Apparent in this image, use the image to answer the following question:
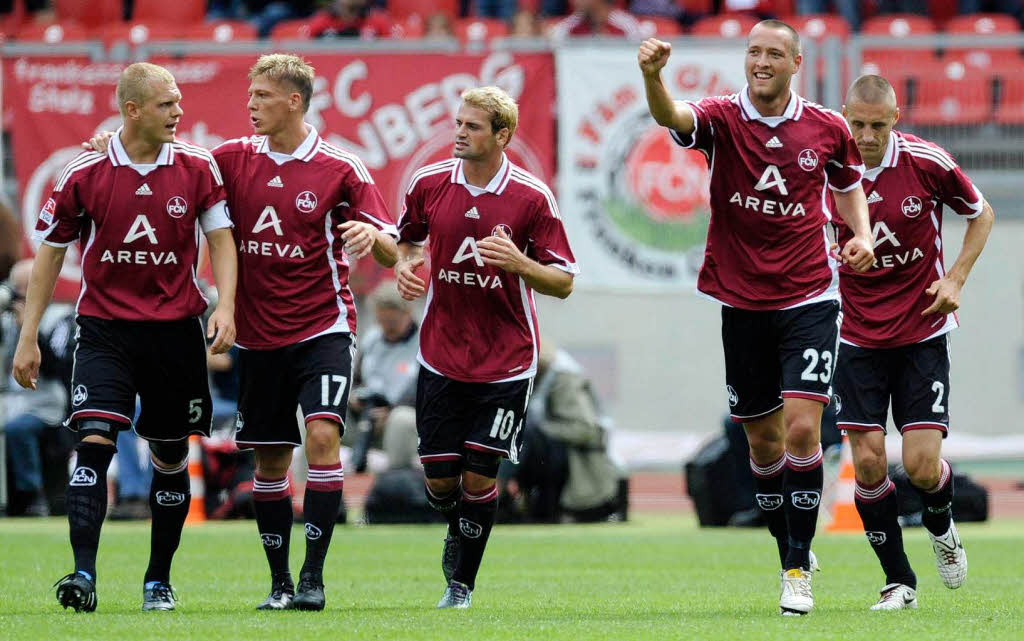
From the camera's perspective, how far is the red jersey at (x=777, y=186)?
7.90m

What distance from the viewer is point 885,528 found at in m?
8.23

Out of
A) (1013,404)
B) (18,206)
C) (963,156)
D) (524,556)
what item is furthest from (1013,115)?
(18,206)

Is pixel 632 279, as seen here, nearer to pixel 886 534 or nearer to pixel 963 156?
pixel 963 156

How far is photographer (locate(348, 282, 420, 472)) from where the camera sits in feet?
46.3

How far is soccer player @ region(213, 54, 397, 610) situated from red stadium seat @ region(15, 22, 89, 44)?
12788 millimetres

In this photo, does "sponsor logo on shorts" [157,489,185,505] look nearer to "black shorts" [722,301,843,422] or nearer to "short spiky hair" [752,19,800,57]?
"black shorts" [722,301,843,422]

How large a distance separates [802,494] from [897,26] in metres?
12.4

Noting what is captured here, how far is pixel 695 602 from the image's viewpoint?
837cm

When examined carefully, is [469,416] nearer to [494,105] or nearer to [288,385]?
[288,385]

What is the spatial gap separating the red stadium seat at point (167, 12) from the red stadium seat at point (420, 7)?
7.49 ft

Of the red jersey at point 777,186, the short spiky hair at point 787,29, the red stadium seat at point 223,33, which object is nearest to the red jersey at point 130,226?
the red jersey at point 777,186

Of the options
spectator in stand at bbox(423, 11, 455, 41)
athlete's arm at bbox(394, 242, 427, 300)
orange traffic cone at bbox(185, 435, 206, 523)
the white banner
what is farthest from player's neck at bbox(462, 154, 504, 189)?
spectator in stand at bbox(423, 11, 455, 41)

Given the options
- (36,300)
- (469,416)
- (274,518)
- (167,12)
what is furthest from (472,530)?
(167,12)

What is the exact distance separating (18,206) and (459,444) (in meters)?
10.00
